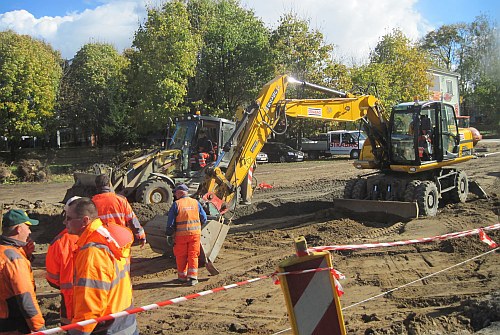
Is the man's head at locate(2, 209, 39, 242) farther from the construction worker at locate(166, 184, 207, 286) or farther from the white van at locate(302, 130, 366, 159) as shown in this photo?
the white van at locate(302, 130, 366, 159)

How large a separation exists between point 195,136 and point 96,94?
87.9ft

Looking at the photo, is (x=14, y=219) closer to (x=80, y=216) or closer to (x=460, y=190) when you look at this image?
(x=80, y=216)

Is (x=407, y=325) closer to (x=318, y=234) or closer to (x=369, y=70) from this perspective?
(x=318, y=234)

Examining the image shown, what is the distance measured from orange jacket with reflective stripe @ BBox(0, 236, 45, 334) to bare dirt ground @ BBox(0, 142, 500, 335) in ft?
7.43

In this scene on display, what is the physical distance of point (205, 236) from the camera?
25.9ft

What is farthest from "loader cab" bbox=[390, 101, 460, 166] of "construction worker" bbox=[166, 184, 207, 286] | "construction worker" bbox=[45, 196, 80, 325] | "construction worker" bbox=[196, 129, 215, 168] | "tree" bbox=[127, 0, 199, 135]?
"tree" bbox=[127, 0, 199, 135]

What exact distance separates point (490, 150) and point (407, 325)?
28.8m

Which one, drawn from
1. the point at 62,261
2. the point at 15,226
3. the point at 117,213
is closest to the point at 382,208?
the point at 117,213

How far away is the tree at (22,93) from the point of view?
29156 mm

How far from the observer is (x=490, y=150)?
99.5ft

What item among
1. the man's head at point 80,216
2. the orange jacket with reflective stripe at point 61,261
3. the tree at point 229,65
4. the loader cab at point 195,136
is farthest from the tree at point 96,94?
the man's head at point 80,216

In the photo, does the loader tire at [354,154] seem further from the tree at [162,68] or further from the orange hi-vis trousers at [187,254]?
the orange hi-vis trousers at [187,254]

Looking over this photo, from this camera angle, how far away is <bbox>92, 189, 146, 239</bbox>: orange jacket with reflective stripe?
6.62m

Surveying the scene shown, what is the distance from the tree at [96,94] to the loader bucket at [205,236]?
91.0 ft
